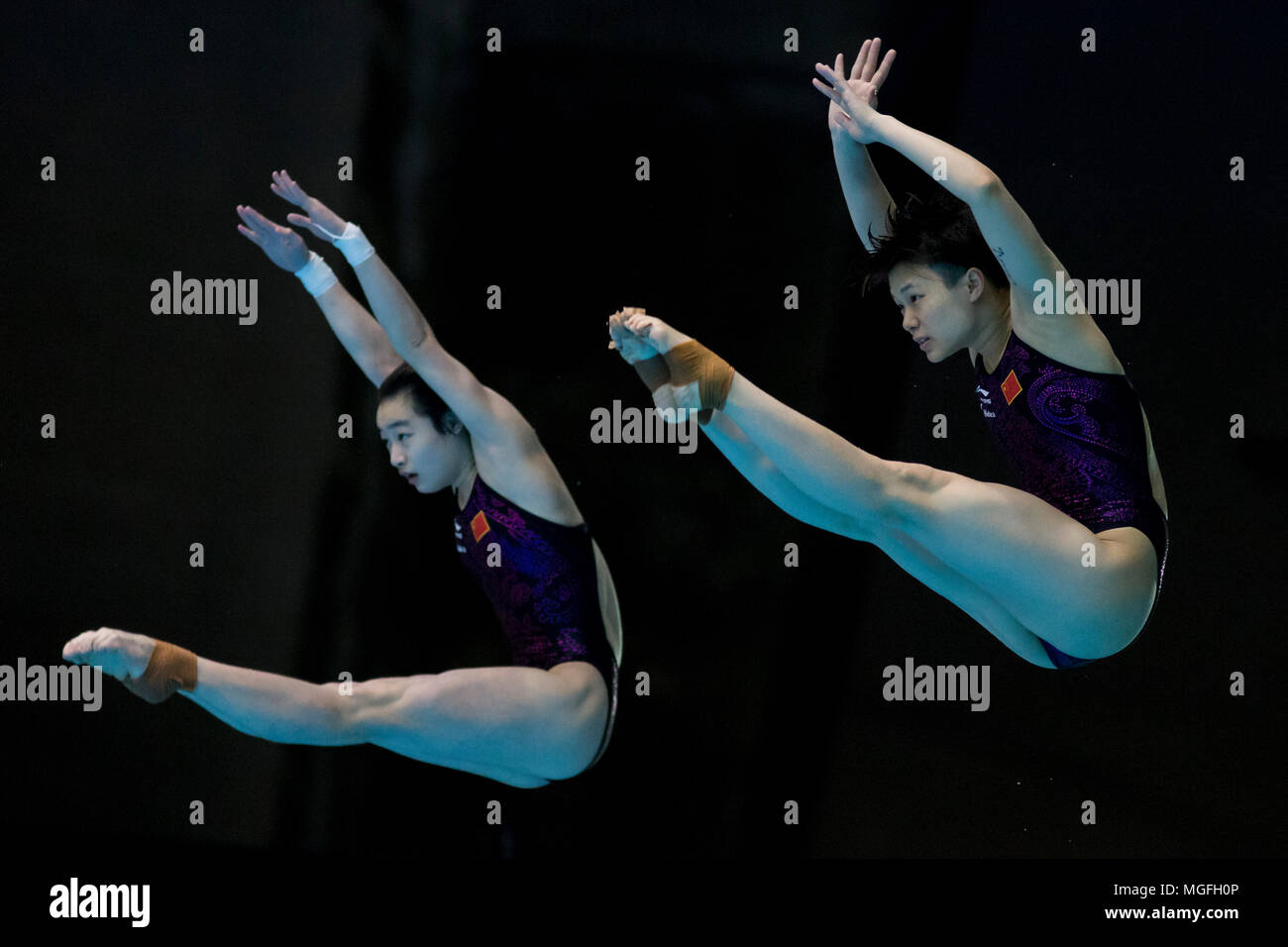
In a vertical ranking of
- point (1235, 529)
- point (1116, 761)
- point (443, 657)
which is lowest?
point (1116, 761)

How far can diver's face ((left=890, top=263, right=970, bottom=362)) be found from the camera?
154 inches

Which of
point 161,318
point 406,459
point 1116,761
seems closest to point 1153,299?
point 1116,761

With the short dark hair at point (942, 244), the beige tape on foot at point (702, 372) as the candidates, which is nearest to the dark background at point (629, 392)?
the short dark hair at point (942, 244)

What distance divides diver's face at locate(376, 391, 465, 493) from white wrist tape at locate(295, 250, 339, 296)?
416 millimetres

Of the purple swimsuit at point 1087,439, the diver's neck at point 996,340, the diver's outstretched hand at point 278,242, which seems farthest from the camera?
the diver's outstretched hand at point 278,242

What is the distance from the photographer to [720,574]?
4645 millimetres

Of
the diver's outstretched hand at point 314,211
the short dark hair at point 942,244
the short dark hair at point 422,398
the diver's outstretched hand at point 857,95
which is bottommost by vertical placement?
the short dark hair at point 422,398

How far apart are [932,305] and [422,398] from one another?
1430mm

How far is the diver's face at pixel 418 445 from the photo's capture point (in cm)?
413

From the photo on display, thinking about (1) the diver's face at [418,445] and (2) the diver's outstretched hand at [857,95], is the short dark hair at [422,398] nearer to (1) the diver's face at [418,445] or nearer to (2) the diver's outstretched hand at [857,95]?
(1) the diver's face at [418,445]

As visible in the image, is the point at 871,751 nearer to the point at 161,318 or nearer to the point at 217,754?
the point at 217,754

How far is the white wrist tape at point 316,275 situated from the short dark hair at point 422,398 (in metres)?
0.36
